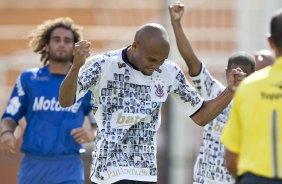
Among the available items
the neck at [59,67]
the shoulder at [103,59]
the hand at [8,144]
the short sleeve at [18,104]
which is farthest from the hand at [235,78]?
the short sleeve at [18,104]

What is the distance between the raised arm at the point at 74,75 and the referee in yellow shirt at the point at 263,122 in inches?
58.6

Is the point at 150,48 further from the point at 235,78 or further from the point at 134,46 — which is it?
the point at 235,78

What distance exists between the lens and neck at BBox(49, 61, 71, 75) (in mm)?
9570

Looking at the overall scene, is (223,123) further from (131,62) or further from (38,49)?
(38,49)

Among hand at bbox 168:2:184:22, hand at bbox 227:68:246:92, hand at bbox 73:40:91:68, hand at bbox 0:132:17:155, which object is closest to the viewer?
hand at bbox 73:40:91:68

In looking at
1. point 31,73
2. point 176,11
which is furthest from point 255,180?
point 31,73

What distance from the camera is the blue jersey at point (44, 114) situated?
9.38 m

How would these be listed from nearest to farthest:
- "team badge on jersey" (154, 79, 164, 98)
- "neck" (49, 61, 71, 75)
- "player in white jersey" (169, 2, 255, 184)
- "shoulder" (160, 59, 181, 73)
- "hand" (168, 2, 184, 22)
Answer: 1. "team badge on jersey" (154, 79, 164, 98)
2. "shoulder" (160, 59, 181, 73)
3. "hand" (168, 2, 184, 22)
4. "player in white jersey" (169, 2, 255, 184)
5. "neck" (49, 61, 71, 75)

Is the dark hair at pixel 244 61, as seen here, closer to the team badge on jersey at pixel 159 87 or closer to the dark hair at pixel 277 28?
the team badge on jersey at pixel 159 87

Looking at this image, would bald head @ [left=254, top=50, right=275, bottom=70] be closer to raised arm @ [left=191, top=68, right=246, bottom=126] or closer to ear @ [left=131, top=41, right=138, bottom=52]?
raised arm @ [left=191, top=68, right=246, bottom=126]

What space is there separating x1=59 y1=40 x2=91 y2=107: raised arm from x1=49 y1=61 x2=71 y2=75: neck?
92.1 inches

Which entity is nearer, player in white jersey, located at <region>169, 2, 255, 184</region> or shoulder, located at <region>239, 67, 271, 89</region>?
shoulder, located at <region>239, 67, 271, 89</region>

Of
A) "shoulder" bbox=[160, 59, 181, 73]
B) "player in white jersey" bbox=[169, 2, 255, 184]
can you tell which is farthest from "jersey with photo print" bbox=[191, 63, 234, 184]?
"shoulder" bbox=[160, 59, 181, 73]

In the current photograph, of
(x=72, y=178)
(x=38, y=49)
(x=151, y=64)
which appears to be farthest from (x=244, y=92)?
(x=38, y=49)
